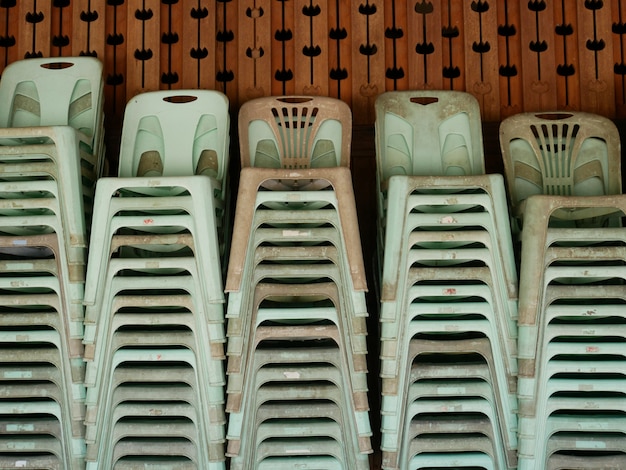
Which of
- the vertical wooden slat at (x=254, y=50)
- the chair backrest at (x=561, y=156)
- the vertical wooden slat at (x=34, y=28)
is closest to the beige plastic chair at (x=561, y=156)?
the chair backrest at (x=561, y=156)

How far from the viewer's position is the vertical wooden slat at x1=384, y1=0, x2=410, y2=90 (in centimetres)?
431

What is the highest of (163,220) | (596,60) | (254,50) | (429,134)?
(254,50)

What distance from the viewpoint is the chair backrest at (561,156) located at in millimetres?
3818

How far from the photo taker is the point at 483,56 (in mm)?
4305

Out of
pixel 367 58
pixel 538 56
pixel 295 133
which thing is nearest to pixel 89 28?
pixel 295 133

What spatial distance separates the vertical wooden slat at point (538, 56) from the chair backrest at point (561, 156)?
0.35m

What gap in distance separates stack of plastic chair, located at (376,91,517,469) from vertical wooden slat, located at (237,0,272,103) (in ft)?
4.47

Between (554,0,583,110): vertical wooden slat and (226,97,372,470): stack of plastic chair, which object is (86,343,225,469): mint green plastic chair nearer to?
(226,97,372,470): stack of plastic chair

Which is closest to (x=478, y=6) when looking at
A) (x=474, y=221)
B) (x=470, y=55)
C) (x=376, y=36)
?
(x=470, y=55)

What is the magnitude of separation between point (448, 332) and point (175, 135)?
1745 mm

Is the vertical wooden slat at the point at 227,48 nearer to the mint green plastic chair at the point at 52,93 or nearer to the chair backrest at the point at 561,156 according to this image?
the mint green plastic chair at the point at 52,93

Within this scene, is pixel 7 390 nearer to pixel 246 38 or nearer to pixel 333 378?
pixel 333 378

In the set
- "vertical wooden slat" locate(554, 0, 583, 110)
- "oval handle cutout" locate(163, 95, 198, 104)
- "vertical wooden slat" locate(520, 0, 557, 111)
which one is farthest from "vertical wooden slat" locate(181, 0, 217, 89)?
"vertical wooden slat" locate(554, 0, 583, 110)

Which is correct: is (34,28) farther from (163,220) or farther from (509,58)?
(509,58)
